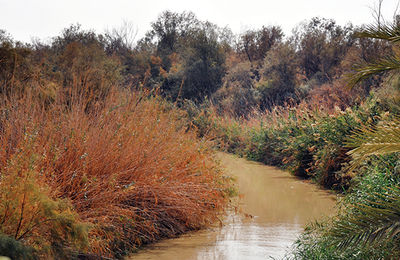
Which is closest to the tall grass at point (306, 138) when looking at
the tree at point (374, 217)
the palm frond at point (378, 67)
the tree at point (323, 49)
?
the palm frond at point (378, 67)

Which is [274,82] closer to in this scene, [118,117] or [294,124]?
[294,124]

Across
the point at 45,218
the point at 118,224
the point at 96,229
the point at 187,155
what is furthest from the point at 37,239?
the point at 187,155

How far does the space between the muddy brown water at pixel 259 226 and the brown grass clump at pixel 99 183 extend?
1.04ft

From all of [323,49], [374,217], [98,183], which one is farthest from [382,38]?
[323,49]

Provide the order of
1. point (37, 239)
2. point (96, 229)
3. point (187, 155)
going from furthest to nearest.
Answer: point (187, 155), point (96, 229), point (37, 239)

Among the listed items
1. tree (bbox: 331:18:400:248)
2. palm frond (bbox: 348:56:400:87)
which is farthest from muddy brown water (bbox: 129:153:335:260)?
palm frond (bbox: 348:56:400:87)

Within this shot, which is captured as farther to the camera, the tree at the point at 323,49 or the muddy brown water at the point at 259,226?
the tree at the point at 323,49

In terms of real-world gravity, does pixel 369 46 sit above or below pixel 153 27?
below

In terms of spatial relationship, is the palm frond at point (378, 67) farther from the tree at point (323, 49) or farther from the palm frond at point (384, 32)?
the tree at point (323, 49)

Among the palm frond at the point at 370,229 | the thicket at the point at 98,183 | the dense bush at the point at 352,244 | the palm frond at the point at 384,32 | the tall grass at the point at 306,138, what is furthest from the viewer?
the tall grass at the point at 306,138

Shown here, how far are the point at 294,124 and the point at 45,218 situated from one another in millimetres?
10766

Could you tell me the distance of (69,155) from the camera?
5.85 meters

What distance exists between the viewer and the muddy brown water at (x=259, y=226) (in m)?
5.88

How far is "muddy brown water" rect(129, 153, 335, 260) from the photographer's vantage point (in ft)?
19.3
